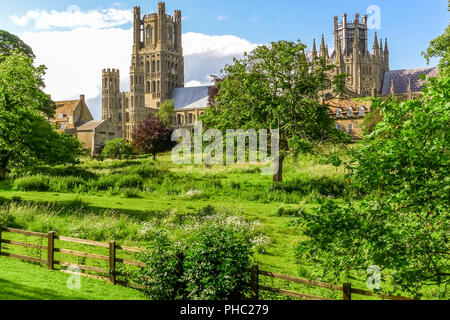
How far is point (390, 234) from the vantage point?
28.1ft

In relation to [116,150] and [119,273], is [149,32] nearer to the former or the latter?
[116,150]

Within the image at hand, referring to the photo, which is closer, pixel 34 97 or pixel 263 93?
pixel 34 97

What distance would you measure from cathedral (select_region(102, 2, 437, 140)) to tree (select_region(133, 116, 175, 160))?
45.6 meters

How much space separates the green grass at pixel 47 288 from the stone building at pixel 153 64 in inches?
3983

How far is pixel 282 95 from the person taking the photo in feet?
99.0

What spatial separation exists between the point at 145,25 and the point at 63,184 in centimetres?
11002

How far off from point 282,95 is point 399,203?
21.9m

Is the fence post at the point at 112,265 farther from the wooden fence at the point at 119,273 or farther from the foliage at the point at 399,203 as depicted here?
the foliage at the point at 399,203

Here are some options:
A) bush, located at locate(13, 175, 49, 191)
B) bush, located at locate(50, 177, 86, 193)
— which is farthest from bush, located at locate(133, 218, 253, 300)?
bush, located at locate(13, 175, 49, 191)

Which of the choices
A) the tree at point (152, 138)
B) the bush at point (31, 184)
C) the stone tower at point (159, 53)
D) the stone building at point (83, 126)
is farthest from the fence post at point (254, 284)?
the stone tower at point (159, 53)

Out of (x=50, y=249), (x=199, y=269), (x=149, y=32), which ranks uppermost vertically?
(x=149, y=32)

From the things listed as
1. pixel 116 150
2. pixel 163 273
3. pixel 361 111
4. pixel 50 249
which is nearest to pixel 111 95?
pixel 116 150

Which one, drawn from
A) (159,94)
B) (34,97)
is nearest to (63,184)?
(34,97)

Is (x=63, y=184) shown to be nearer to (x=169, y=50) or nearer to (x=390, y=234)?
(x=390, y=234)
